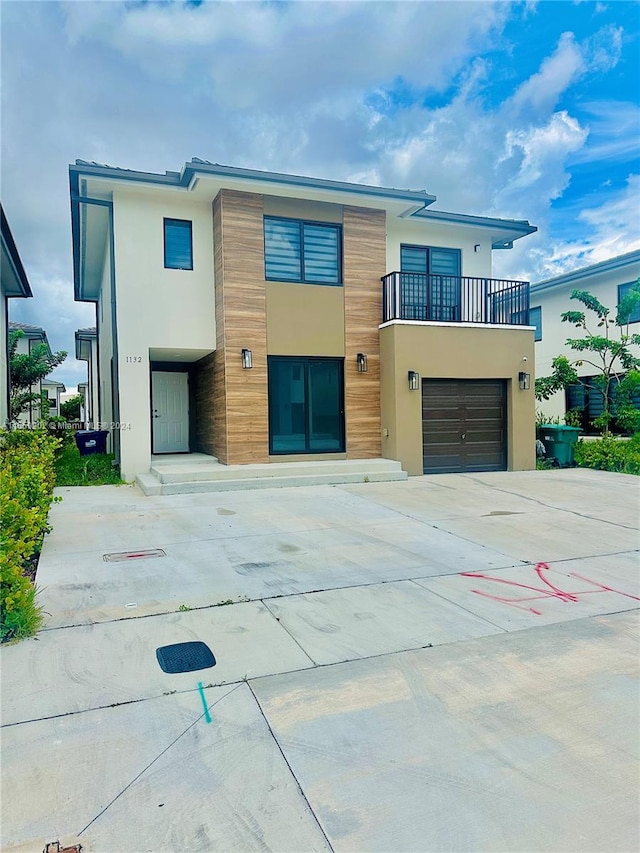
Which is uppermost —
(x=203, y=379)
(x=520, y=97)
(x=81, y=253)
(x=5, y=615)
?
(x=520, y=97)

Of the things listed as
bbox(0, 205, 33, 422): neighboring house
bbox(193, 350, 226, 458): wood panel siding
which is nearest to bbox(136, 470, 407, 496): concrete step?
bbox(193, 350, 226, 458): wood panel siding

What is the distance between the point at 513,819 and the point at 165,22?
11.4 meters

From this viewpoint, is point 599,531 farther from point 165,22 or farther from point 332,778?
point 165,22

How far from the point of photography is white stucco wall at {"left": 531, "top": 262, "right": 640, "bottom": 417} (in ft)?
54.7

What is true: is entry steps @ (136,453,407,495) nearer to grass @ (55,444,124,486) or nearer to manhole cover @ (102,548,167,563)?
grass @ (55,444,124,486)

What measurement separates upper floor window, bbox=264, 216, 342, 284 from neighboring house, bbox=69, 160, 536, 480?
29 mm

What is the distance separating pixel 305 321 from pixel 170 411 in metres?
4.47

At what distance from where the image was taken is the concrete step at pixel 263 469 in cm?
1011

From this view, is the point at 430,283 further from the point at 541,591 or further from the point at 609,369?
the point at 541,591

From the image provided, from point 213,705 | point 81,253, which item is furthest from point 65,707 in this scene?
point 81,253

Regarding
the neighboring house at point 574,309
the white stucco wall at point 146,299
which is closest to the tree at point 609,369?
the neighboring house at point 574,309

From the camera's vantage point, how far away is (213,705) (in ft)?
9.78

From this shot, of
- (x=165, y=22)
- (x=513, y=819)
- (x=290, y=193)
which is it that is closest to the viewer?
(x=513, y=819)

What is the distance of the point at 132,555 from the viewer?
5.87 m
